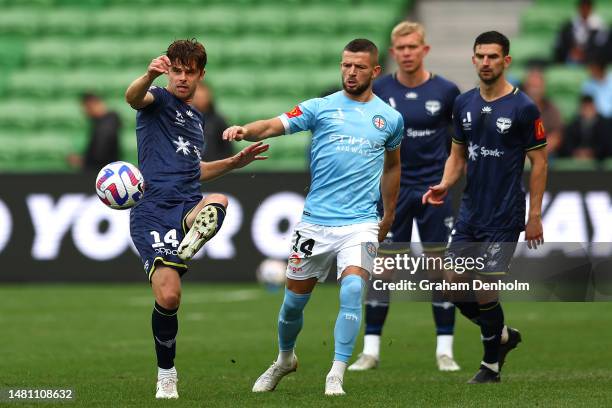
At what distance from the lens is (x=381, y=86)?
10859mm

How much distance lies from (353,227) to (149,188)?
136 cm

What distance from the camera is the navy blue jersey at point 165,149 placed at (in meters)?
8.44

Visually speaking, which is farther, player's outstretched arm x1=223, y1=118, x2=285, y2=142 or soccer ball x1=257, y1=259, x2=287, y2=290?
soccer ball x1=257, y1=259, x2=287, y2=290

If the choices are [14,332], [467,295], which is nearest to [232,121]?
[14,332]

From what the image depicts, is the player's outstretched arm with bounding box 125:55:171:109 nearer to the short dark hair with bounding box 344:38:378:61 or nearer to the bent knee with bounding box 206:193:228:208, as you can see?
the bent knee with bounding box 206:193:228:208

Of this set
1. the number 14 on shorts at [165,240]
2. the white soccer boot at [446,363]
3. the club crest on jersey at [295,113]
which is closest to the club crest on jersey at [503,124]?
the club crest on jersey at [295,113]

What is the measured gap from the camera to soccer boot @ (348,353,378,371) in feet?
33.6

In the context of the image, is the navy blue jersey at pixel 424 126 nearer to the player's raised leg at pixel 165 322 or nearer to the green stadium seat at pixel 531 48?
the player's raised leg at pixel 165 322

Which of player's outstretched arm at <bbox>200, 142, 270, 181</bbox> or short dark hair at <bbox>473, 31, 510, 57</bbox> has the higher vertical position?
short dark hair at <bbox>473, 31, 510, 57</bbox>

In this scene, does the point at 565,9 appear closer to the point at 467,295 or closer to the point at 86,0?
the point at 86,0

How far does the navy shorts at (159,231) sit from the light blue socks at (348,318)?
105 cm

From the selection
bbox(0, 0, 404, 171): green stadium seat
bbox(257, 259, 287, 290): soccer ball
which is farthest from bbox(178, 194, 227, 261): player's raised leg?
bbox(0, 0, 404, 171): green stadium seat

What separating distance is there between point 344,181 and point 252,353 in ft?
10.00

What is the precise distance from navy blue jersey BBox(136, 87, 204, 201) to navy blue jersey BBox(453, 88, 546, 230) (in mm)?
2088
